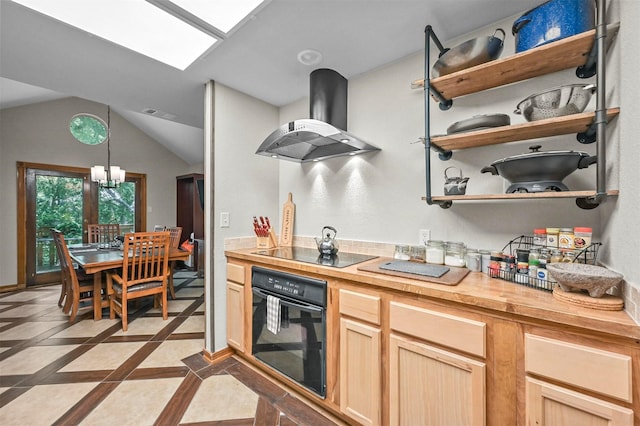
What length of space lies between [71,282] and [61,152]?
9.65ft

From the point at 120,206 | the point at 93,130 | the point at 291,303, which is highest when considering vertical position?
the point at 93,130

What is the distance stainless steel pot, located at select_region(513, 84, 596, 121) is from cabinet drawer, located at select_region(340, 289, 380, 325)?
1.13 meters

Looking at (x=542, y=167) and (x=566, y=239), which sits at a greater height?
(x=542, y=167)

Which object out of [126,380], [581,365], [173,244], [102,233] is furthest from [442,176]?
[102,233]

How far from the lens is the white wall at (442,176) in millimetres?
876

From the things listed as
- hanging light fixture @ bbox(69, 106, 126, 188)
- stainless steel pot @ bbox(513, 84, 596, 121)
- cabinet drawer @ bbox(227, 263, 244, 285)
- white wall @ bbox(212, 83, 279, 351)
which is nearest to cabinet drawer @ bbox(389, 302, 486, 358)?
stainless steel pot @ bbox(513, 84, 596, 121)

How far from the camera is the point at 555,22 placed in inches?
42.2

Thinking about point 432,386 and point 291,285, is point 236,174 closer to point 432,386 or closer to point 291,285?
point 291,285

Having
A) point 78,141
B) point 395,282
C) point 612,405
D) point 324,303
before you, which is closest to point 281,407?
point 324,303

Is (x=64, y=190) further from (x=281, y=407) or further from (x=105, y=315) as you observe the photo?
(x=281, y=407)

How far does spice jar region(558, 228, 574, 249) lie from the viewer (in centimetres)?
108

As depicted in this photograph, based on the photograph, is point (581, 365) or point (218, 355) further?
point (218, 355)

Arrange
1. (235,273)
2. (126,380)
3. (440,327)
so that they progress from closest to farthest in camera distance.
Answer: (440,327) → (126,380) → (235,273)

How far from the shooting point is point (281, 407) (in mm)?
1564
